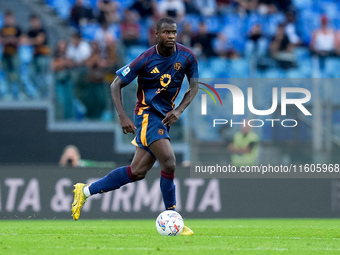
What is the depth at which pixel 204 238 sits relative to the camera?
7117 mm

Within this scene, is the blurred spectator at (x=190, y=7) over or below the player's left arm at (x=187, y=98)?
over

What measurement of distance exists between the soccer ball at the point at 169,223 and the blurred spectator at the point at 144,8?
1023 cm

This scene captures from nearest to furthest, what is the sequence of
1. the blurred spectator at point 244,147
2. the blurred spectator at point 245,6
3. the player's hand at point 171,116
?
the player's hand at point 171,116 < the blurred spectator at point 244,147 < the blurred spectator at point 245,6

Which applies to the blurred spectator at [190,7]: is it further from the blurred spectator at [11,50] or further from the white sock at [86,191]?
the white sock at [86,191]

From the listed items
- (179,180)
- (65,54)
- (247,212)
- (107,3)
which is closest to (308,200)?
(247,212)

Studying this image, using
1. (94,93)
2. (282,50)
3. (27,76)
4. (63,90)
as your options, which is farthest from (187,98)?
(282,50)

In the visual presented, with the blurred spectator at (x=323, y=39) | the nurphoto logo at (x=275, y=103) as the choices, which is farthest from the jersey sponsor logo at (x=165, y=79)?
the blurred spectator at (x=323, y=39)

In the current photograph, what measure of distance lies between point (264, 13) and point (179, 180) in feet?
22.5

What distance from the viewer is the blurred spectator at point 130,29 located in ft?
51.2

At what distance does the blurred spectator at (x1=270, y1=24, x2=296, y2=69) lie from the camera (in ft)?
51.5

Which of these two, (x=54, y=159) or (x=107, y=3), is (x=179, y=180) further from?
(x=107, y=3)

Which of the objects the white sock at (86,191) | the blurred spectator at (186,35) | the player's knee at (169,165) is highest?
the blurred spectator at (186,35)

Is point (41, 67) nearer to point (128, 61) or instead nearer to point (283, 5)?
point (128, 61)

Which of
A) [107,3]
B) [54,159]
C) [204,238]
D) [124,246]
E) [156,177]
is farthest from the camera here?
[107,3]
